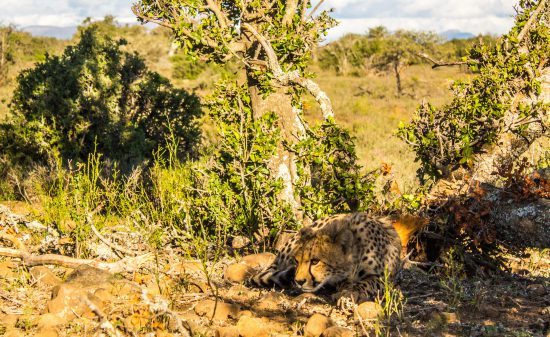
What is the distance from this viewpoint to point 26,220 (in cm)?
600

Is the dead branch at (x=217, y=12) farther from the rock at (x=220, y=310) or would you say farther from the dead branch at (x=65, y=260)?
the rock at (x=220, y=310)

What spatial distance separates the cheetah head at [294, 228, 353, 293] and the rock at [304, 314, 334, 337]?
0.74m

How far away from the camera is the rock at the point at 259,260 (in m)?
5.13

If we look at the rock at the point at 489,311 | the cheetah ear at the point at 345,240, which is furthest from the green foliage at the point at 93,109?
the rock at the point at 489,311

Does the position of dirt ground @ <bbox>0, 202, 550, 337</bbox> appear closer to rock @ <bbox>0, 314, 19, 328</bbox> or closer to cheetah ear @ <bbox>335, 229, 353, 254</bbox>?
rock @ <bbox>0, 314, 19, 328</bbox>

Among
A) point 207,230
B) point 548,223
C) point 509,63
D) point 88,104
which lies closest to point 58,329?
point 207,230

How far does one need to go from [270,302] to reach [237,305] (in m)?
0.26

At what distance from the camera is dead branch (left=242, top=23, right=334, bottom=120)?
5.77 m

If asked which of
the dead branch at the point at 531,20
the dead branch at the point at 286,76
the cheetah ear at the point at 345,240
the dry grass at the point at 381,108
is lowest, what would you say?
the dry grass at the point at 381,108

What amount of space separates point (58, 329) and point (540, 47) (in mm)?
5383

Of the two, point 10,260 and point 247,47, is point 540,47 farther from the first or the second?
point 10,260

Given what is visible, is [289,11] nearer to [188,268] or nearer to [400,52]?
[188,268]

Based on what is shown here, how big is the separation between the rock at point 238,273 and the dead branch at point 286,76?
175 centimetres

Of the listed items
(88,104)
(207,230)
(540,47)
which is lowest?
(207,230)
